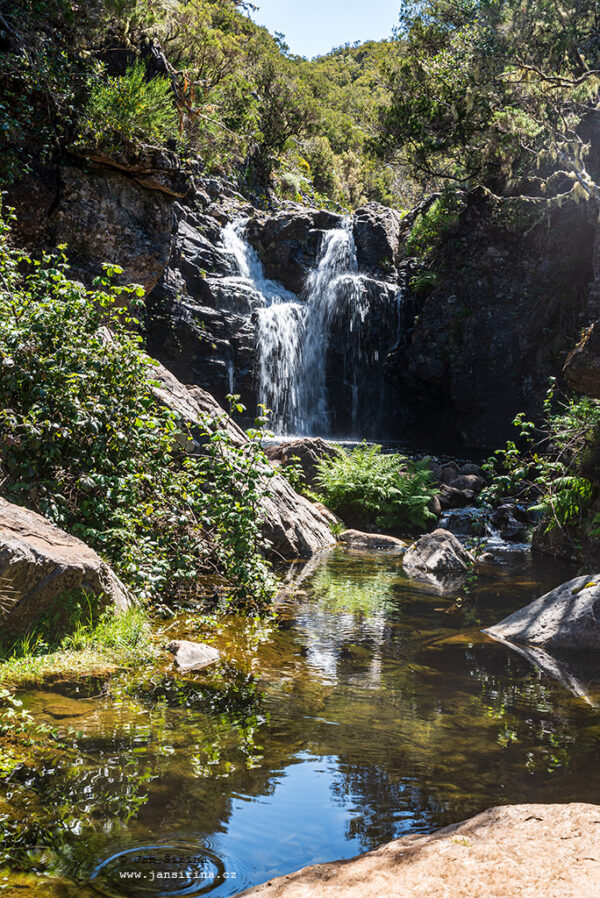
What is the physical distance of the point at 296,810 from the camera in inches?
111

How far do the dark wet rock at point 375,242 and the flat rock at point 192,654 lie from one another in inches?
837

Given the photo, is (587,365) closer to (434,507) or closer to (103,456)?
(434,507)

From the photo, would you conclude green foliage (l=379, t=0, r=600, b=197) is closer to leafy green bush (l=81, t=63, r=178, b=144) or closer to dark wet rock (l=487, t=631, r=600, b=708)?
leafy green bush (l=81, t=63, r=178, b=144)

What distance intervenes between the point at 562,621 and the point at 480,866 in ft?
14.7

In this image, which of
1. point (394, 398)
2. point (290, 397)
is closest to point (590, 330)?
point (290, 397)

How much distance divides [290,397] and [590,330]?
1341 centimetres

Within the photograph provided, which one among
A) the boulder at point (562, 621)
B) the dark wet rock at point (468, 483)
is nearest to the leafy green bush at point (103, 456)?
the boulder at point (562, 621)

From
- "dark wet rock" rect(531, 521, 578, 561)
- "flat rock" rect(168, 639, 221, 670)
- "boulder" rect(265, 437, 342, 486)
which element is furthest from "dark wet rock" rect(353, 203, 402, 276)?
"flat rock" rect(168, 639, 221, 670)

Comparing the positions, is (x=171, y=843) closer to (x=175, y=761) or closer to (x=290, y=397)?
(x=175, y=761)

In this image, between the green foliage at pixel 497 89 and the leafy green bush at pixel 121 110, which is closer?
the leafy green bush at pixel 121 110

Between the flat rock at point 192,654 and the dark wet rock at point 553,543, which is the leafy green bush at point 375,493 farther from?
the flat rock at point 192,654

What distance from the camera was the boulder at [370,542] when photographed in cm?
1111

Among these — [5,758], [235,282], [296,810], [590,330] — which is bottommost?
[296,810]

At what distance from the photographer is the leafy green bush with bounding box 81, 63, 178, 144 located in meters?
11.8
